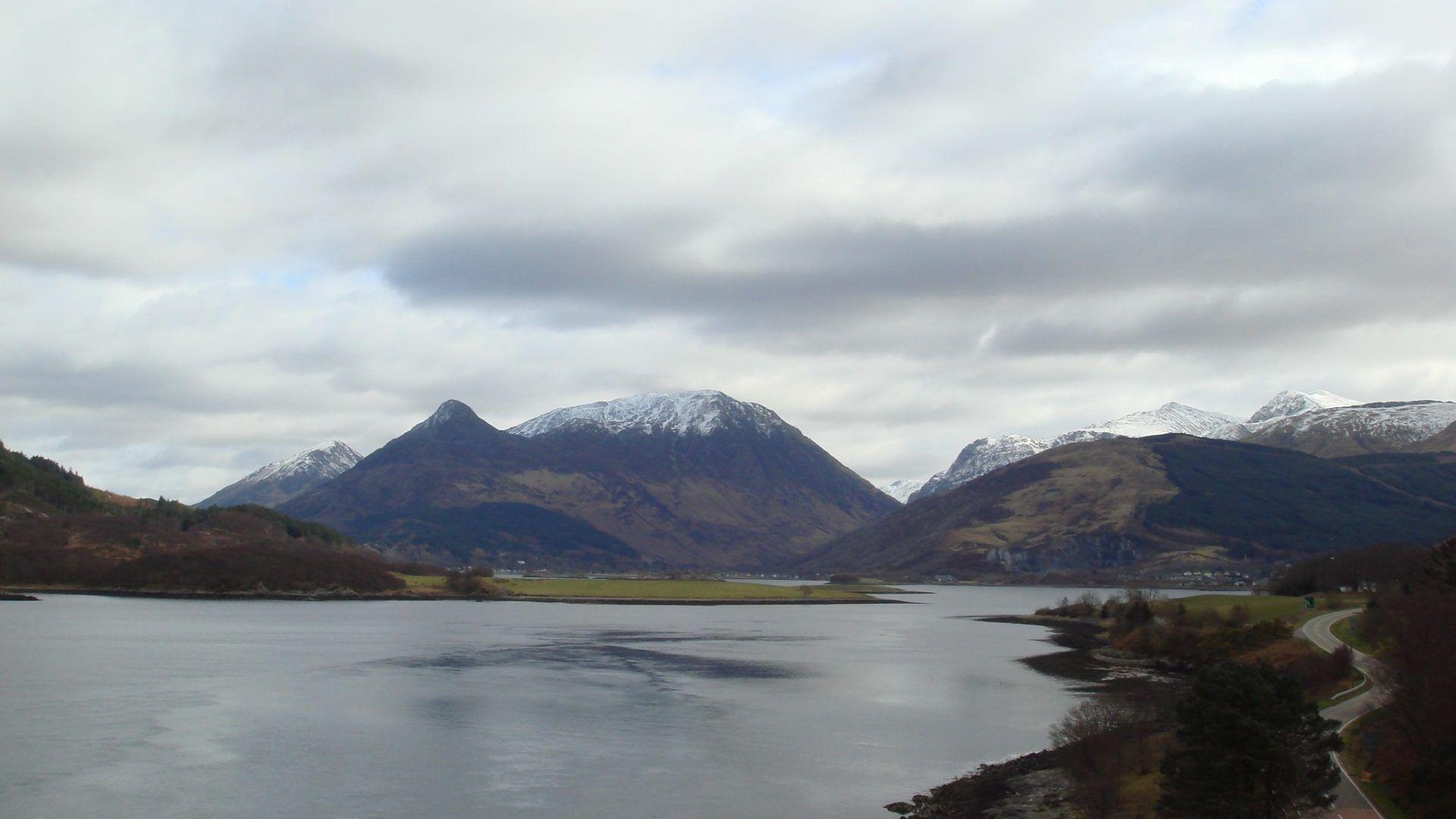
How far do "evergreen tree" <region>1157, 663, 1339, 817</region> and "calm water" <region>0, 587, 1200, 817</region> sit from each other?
1474 cm

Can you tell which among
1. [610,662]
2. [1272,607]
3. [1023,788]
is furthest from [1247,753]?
[1272,607]

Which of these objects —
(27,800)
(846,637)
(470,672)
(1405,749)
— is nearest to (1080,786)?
(1405,749)

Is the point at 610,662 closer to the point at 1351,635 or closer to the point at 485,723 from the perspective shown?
the point at 485,723

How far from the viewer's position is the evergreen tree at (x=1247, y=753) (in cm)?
3131

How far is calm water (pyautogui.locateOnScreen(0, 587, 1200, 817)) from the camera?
4547cm

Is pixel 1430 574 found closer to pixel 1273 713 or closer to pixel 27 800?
pixel 1273 713

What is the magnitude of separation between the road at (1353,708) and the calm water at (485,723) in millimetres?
15423

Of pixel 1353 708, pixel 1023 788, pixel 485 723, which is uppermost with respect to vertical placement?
pixel 1353 708

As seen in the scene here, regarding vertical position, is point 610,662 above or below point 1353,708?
below

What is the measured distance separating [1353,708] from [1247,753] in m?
25.8

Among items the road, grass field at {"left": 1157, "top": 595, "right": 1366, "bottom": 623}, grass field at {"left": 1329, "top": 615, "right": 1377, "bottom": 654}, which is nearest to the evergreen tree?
the road

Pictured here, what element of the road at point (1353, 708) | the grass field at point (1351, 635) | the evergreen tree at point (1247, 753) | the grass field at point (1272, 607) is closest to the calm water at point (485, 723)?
the evergreen tree at point (1247, 753)

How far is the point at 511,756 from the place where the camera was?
5416 cm

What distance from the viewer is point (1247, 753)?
3152 centimetres
